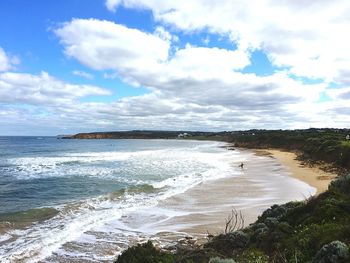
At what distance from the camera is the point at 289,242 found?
9.19 m

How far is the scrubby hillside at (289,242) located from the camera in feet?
26.4

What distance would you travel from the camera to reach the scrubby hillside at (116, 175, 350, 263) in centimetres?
804

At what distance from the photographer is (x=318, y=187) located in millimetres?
25125

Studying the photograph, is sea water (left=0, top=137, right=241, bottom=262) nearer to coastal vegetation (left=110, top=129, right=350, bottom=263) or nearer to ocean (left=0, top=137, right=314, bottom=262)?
ocean (left=0, top=137, right=314, bottom=262)

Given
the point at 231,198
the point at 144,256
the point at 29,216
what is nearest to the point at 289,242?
the point at 144,256

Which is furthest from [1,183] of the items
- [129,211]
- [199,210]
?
[199,210]

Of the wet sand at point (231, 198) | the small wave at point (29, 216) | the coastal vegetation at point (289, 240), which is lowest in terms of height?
the small wave at point (29, 216)

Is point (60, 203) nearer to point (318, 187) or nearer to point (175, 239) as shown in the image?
point (175, 239)

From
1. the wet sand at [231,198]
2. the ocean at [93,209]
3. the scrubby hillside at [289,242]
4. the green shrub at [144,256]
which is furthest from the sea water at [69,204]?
the scrubby hillside at [289,242]

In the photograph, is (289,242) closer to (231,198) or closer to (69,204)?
(231,198)

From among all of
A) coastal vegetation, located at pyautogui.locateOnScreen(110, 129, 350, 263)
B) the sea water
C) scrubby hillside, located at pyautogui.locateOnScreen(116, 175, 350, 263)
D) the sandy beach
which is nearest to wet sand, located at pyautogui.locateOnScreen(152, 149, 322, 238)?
the sandy beach

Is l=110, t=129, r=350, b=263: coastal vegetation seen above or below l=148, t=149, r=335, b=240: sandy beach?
above

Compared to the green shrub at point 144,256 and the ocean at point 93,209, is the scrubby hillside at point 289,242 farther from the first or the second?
the ocean at point 93,209

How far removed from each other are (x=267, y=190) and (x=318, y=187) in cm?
310
